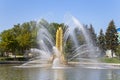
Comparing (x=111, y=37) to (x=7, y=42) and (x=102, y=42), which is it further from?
(x=7, y=42)

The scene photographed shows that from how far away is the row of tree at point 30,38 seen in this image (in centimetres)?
7925

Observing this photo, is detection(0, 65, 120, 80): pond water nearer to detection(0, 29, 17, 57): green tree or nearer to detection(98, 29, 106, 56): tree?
detection(0, 29, 17, 57): green tree

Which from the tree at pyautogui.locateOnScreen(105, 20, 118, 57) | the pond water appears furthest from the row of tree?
the pond water

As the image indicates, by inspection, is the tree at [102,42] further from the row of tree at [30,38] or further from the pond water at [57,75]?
the pond water at [57,75]

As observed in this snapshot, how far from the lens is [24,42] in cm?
8225

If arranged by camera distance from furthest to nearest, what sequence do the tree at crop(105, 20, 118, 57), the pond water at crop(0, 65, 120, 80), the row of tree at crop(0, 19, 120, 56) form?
1. the tree at crop(105, 20, 118, 57)
2. the row of tree at crop(0, 19, 120, 56)
3. the pond water at crop(0, 65, 120, 80)

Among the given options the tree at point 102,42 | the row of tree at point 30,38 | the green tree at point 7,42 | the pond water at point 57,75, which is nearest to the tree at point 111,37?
the row of tree at point 30,38

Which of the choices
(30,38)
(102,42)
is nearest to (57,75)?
(30,38)

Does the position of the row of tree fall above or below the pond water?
above

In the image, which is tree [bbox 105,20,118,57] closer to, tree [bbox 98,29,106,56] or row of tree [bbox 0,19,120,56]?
row of tree [bbox 0,19,120,56]

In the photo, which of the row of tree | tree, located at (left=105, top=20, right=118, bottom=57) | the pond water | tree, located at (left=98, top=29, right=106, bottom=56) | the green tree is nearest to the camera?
the pond water

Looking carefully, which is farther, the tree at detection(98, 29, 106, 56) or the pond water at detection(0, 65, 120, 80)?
the tree at detection(98, 29, 106, 56)

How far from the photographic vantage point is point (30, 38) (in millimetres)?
83750

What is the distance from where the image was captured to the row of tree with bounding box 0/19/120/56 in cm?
7925
